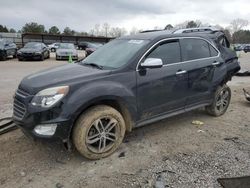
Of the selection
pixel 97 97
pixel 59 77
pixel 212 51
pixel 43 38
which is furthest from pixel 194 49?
pixel 43 38

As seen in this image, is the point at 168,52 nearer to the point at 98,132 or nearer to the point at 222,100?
the point at 98,132

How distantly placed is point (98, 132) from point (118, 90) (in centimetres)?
67

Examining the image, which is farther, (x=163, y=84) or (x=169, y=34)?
(x=169, y=34)

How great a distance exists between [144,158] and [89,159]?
0.80 m

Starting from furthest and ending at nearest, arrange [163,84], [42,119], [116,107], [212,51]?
[212,51], [163,84], [116,107], [42,119]

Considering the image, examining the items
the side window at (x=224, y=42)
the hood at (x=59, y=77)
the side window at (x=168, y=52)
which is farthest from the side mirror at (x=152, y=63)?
the side window at (x=224, y=42)

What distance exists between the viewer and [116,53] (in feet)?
15.5

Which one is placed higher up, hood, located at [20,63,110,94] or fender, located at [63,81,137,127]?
hood, located at [20,63,110,94]

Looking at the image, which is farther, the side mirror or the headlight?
the side mirror

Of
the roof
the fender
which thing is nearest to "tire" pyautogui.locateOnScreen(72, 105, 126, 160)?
the fender

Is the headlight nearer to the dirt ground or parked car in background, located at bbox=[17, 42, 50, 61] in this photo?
the dirt ground

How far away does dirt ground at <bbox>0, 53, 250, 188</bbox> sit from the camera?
345cm

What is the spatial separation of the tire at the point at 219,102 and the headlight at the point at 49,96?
3360 millimetres

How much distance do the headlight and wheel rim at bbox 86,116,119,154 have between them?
62 cm
